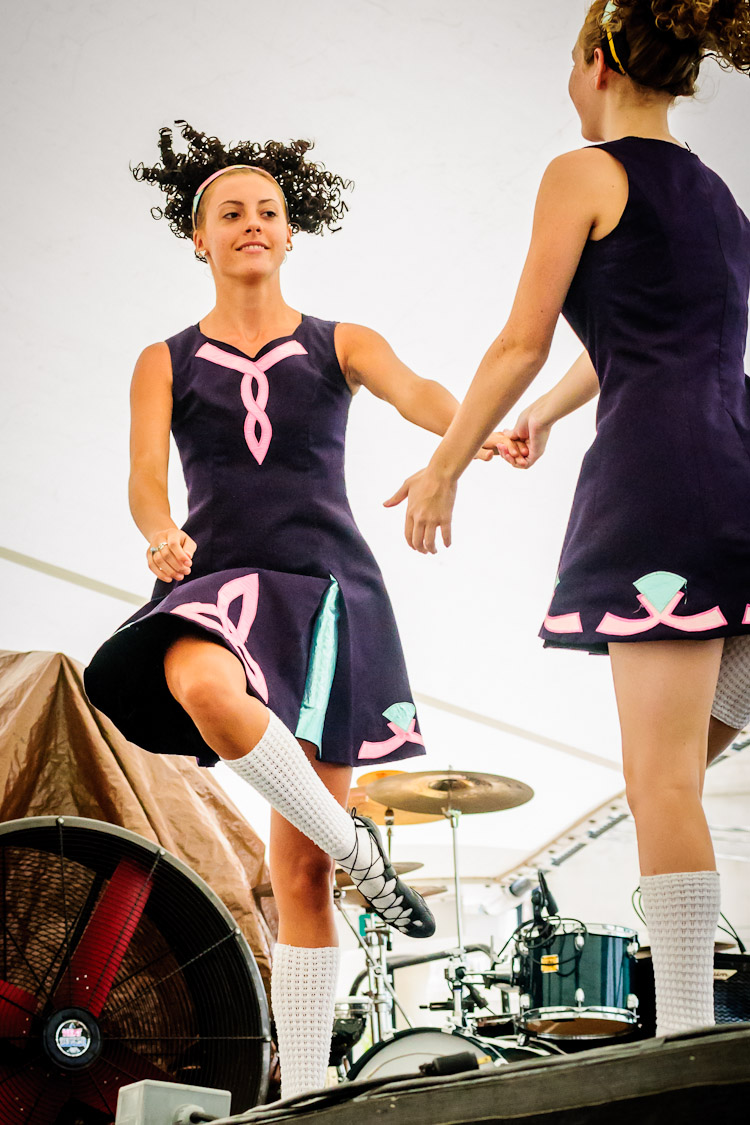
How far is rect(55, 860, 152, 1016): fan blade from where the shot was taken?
78.8 inches

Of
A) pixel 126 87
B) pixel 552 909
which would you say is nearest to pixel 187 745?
pixel 126 87

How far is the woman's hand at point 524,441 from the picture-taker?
189 centimetres

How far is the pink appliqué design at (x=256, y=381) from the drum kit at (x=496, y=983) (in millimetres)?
1377

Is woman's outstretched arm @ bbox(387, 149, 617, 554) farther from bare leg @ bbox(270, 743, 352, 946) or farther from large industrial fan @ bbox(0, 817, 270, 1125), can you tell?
large industrial fan @ bbox(0, 817, 270, 1125)

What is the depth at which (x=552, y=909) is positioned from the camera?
359cm

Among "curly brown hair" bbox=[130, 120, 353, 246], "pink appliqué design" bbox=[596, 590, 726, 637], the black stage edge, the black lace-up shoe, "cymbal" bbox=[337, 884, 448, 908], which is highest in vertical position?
"curly brown hair" bbox=[130, 120, 353, 246]

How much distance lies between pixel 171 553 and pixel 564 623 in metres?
0.65

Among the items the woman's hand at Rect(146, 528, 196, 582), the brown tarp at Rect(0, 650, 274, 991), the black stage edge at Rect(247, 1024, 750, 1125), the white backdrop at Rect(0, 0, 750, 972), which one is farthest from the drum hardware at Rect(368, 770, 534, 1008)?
the black stage edge at Rect(247, 1024, 750, 1125)

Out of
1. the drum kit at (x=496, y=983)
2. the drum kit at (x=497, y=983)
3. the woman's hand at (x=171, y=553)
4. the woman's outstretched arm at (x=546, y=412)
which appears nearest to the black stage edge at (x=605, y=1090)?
the woman's hand at (x=171, y=553)

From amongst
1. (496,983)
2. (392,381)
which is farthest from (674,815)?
(496,983)

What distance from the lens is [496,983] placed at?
12.4 ft

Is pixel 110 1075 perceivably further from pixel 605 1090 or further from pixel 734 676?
pixel 605 1090

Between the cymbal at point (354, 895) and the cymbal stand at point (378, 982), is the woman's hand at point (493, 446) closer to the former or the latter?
the cymbal at point (354, 895)

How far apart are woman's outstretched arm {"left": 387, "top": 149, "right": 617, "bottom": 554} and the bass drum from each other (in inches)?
80.9
